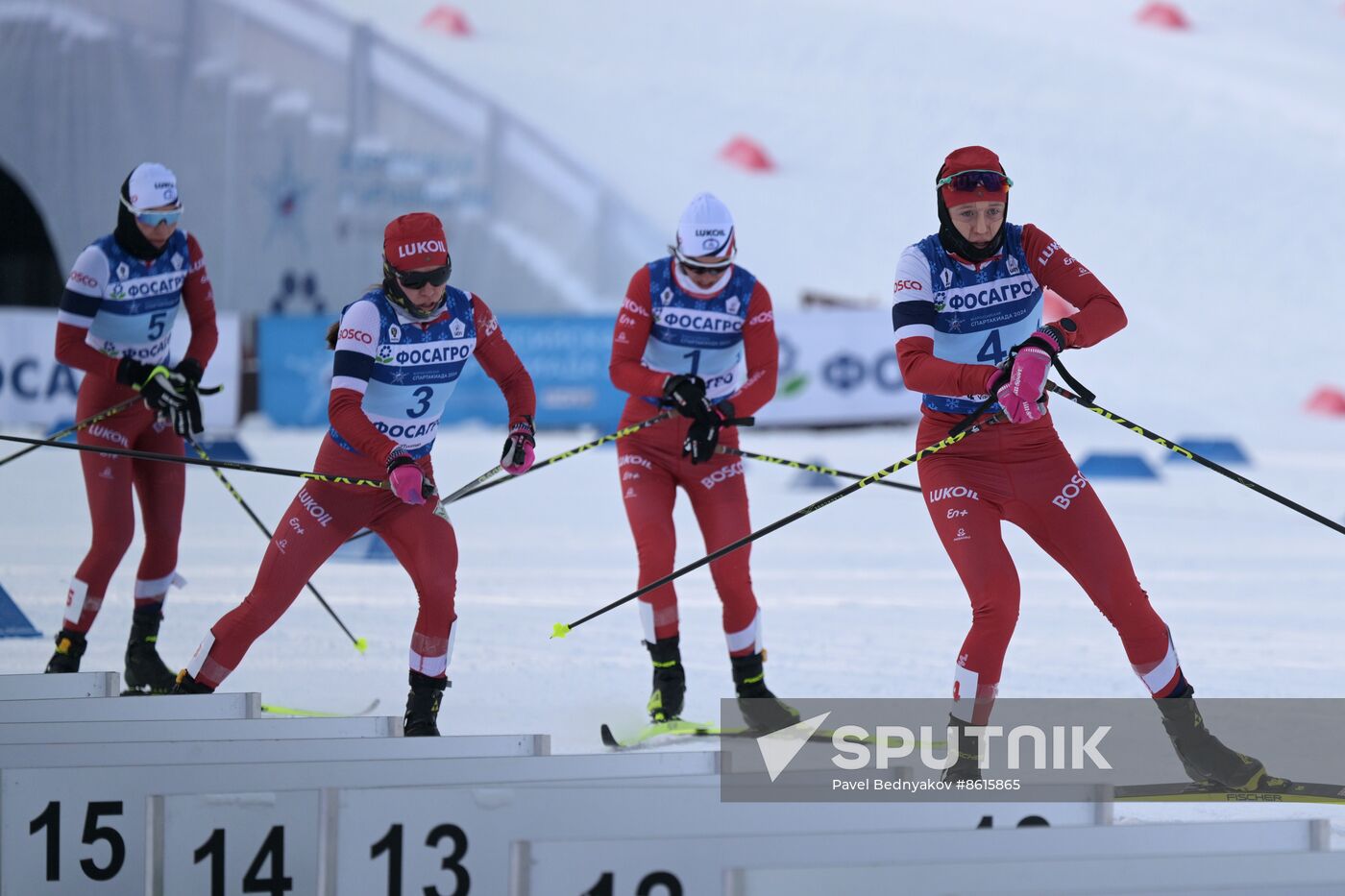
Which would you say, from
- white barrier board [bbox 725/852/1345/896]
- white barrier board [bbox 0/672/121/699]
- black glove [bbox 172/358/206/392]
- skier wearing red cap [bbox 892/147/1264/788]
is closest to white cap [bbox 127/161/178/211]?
black glove [bbox 172/358/206/392]

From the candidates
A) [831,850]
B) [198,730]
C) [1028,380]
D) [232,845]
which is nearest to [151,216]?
[198,730]

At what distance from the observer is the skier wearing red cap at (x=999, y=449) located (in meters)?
4.89

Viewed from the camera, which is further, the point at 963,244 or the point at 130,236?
the point at 130,236

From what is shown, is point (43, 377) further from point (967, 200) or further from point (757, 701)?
point (967, 200)

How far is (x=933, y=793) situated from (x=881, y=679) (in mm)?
2796

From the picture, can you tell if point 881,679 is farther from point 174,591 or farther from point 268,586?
point 174,591

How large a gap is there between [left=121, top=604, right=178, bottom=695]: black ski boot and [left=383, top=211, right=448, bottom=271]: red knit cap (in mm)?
2231

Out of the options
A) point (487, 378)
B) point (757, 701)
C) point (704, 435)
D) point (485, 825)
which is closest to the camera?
point (485, 825)

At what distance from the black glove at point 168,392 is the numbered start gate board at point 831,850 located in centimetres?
359

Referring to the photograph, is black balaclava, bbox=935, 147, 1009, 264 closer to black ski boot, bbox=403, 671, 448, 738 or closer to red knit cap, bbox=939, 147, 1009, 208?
red knit cap, bbox=939, 147, 1009, 208

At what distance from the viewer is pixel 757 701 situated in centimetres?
623

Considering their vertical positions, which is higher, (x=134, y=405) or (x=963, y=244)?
(x=963, y=244)

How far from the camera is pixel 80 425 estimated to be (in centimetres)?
670

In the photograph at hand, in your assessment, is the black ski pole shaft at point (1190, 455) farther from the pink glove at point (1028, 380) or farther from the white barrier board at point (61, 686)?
the white barrier board at point (61, 686)
